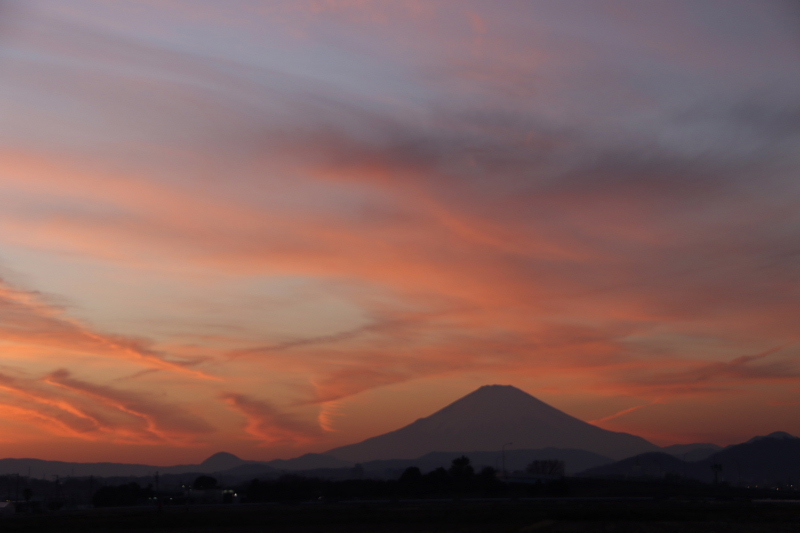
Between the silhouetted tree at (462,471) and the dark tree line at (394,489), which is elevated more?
the silhouetted tree at (462,471)

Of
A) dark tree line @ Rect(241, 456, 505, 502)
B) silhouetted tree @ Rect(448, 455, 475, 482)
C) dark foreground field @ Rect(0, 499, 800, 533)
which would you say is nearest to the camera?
dark foreground field @ Rect(0, 499, 800, 533)

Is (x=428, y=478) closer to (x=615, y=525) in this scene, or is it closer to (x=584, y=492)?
(x=584, y=492)

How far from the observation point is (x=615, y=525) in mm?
74375

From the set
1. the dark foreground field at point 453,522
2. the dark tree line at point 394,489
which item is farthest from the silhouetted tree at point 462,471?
the dark foreground field at point 453,522

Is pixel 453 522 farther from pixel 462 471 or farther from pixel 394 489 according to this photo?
pixel 462 471

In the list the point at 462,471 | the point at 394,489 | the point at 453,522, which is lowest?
the point at 453,522

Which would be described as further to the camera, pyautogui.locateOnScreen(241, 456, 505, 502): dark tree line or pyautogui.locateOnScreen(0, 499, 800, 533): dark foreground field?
pyautogui.locateOnScreen(241, 456, 505, 502): dark tree line

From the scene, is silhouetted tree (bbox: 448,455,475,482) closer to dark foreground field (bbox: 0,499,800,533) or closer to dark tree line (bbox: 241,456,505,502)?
dark tree line (bbox: 241,456,505,502)

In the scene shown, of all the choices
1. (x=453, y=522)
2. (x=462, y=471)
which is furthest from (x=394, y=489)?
(x=453, y=522)

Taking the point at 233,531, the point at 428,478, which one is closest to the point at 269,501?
the point at 428,478

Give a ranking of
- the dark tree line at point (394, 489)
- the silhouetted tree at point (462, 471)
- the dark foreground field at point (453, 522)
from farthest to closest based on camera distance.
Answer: the silhouetted tree at point (462, 471), the dark tree line at point (394, 489), the dark foreground field at point (453, 522)

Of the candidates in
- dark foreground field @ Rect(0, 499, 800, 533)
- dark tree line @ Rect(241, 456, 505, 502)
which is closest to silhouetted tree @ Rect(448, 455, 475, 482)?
dark tree line @ Rect(241, 456, 505, 502)

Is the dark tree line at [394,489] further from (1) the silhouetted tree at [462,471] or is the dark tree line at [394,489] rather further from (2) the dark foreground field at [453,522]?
(2) the dark foreground field at [453,522]

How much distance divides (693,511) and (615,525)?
30.8 meters
